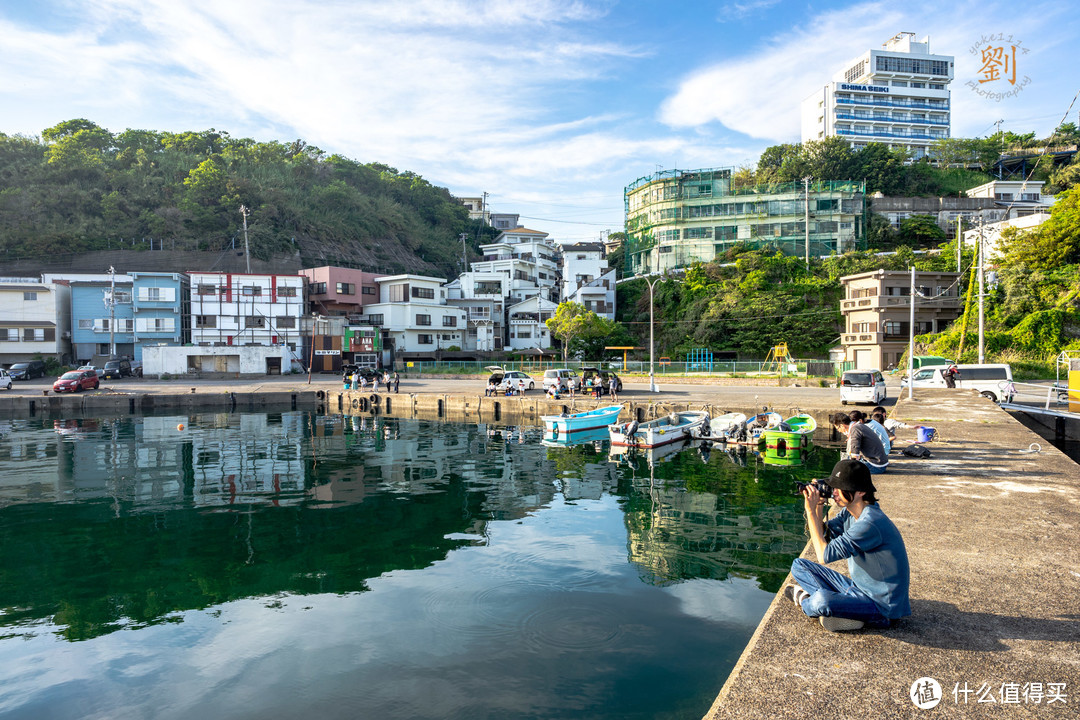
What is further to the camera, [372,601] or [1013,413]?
[1013,413]

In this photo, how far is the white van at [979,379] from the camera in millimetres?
30250

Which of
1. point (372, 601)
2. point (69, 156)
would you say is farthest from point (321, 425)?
point (69, 156)

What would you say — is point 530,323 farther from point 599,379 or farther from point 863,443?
point 863,443

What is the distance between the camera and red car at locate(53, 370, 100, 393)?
43000mm

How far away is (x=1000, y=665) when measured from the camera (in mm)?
5105

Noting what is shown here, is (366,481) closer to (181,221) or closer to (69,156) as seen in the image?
(181,221)

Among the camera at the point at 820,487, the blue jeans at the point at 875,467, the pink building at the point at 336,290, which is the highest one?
the pink building at the point at 336,290

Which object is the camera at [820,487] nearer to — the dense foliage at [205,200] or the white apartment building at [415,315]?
the white apartment building at [415,315]

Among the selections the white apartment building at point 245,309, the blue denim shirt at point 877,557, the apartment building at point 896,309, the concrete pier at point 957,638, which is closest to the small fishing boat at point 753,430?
the concrete pier at point 957,638

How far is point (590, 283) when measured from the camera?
70312 mm

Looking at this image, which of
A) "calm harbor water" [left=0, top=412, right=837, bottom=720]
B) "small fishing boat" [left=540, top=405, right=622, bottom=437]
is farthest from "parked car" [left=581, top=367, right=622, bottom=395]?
"calm harbor water" [left=0, top=412, right=837, bottom=720]

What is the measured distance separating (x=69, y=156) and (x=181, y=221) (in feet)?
46.7

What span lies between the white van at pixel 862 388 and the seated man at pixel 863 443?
60.9ft

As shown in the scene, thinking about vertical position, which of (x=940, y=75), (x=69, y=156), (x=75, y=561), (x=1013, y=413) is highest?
(x=940, y=75)
